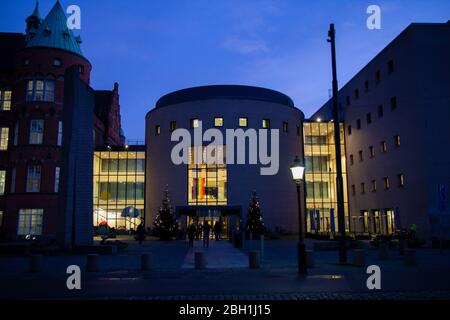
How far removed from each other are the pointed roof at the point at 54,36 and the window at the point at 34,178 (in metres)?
12.9

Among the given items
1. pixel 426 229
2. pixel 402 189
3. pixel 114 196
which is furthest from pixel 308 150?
pixel 114 196

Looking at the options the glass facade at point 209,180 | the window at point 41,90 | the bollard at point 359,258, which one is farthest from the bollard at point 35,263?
the glass facade at point 209,180

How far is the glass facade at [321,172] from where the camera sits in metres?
53.4

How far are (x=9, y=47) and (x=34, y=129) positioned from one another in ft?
45.3

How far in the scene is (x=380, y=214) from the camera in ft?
144

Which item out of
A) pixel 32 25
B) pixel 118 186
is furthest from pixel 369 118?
pixel 32 25

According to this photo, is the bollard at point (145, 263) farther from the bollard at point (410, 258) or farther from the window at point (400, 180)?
the window at point (400, 180)

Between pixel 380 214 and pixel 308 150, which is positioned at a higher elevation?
pixel 308 150

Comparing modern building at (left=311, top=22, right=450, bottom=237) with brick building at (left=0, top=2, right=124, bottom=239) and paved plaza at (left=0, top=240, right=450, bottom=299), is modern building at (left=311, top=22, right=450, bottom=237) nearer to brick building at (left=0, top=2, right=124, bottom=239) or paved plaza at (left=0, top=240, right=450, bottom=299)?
paved plaza at (left=0, top=240, right=450, bottom=299)

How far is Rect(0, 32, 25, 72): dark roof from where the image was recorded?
45844 mm

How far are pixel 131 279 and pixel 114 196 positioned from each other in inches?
1671

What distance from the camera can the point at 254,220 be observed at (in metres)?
43.7
